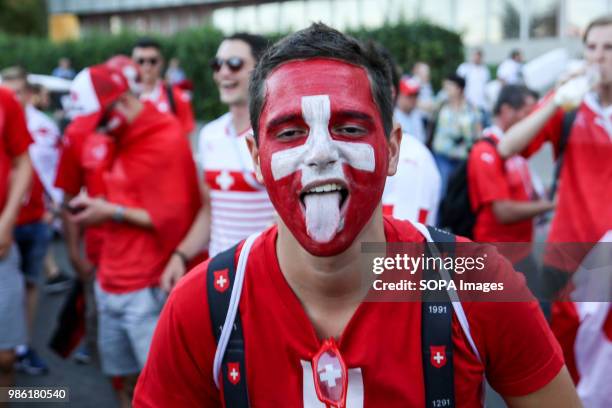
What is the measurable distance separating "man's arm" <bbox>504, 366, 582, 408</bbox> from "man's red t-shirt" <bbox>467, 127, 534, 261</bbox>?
2576 mm

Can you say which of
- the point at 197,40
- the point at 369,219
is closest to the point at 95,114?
the point at 369,219

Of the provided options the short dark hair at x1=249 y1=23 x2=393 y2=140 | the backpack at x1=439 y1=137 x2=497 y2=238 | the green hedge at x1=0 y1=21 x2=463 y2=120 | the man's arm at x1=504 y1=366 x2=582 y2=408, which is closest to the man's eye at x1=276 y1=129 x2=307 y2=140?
the short dark hair at x1=249 y1=23 x2=393 y2=140

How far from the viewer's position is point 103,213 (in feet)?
12.8

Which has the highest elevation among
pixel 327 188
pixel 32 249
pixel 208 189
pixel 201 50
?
pixel 327 188

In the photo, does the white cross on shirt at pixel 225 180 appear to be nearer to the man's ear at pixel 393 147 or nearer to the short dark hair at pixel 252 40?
the short dark hair at pixel 252 40

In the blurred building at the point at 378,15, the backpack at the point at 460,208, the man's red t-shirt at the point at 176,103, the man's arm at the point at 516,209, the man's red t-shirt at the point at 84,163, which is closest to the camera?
the man's red t-shirt at the point at 84,163

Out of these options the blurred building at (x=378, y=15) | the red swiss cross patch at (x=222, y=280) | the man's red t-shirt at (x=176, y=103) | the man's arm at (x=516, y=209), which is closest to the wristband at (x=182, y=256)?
the man's arm at (x=516, y=209)

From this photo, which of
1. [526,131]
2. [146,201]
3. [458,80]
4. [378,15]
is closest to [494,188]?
[526,131]

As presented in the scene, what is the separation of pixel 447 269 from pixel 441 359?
0.23 metres

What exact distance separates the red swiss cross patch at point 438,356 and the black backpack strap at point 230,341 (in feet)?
1.51

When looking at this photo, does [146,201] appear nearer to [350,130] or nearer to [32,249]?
[32,249]

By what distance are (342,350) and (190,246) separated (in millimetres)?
2288

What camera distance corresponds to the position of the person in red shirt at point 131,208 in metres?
4.01

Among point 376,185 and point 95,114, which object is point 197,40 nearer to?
point 95,114
